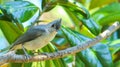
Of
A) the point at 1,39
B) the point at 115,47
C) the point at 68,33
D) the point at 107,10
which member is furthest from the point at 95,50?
the point at 1,39

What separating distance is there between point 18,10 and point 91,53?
0.26 meters

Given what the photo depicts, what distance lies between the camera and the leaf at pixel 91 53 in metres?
1.00

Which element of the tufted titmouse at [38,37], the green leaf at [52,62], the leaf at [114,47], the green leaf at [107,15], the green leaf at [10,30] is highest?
the tufted titmouse at [38,37]

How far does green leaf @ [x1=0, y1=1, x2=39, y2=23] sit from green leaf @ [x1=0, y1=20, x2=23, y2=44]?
0.05 m

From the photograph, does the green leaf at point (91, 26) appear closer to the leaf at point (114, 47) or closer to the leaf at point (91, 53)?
the leaf at point (91, 53)

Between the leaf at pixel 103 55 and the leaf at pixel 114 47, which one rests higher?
the leaf at pixel 103 55

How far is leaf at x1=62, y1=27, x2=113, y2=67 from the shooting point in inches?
39.2

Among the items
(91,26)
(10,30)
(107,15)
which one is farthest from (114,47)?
(10,30)

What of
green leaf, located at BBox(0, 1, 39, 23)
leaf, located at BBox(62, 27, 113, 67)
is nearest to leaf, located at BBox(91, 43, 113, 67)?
leaf, located at BBox(62, 27, 113, 67)

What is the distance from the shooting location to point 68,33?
1039 millimetres

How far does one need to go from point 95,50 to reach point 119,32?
2.09 feet

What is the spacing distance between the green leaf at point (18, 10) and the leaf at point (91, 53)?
0.12 m

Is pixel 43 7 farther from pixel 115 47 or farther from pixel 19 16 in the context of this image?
pixel 115 47

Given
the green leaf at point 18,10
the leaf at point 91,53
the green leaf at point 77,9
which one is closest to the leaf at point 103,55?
the leaf at point 91,53
